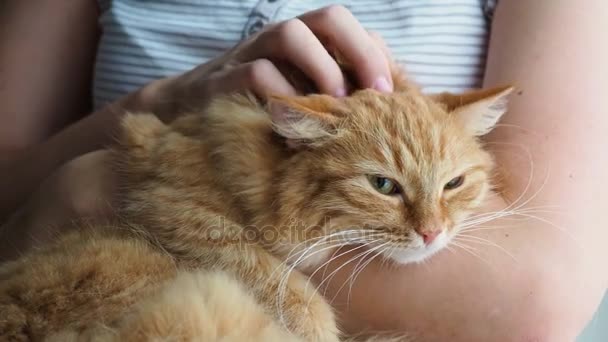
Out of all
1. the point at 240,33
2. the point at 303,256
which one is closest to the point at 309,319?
the point at 303,256

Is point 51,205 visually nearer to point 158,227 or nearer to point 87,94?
point 158,227

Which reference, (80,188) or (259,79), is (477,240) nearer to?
(259,79)

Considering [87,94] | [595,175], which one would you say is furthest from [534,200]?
[87,94]

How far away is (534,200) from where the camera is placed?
0.90m

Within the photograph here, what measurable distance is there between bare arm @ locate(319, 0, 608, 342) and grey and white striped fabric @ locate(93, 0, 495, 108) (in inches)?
7.3

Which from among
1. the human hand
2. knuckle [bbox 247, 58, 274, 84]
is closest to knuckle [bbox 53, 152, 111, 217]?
the human hand

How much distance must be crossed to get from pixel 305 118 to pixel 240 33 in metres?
0.52

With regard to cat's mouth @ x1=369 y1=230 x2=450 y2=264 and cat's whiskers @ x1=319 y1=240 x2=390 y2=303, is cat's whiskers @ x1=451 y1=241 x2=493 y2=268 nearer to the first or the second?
cat's mouth @ x1=369 y1=230 x2=450 y2=264

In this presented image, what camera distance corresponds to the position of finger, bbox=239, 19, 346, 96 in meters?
0.94

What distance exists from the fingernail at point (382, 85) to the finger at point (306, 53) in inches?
2.3

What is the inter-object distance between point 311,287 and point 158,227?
27 centimetres

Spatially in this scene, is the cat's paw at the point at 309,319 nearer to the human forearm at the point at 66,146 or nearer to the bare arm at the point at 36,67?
the human forearm at the point at 66,146

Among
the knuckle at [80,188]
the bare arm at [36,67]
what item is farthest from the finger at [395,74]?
the bare arm at [36,67]

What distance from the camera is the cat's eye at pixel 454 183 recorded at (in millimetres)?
948
